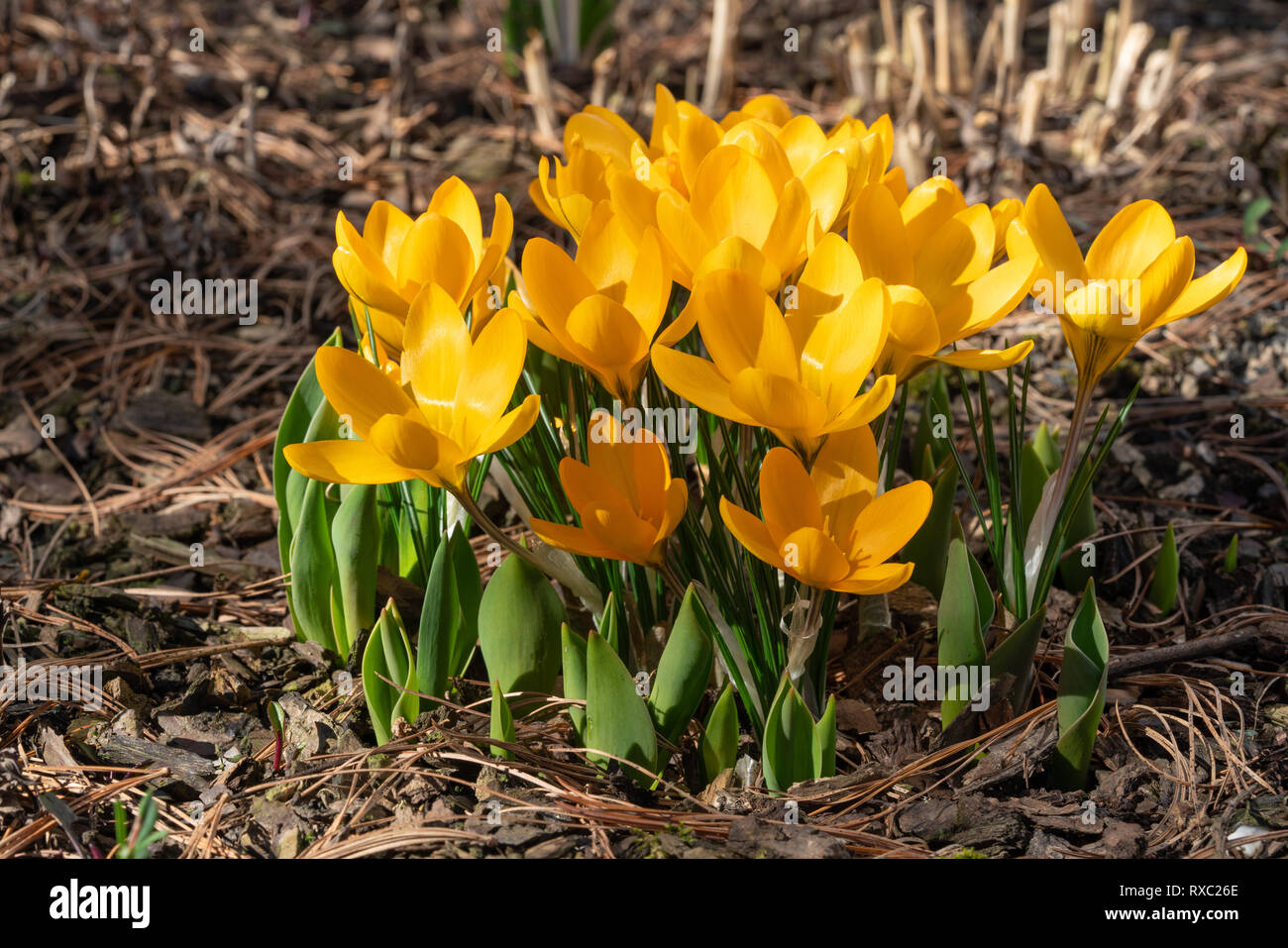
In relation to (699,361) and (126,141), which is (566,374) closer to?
(699,361)

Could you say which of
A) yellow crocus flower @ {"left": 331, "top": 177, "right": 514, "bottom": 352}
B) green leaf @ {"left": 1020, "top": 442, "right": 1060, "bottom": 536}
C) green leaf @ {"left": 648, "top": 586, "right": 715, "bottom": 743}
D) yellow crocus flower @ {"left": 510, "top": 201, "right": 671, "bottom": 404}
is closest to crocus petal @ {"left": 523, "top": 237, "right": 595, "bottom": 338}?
yellow crocus flower @ {"left": 510, "top": 201, "right": 671, "bottom": 404}

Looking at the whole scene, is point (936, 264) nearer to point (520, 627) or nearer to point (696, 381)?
point (696, 381)

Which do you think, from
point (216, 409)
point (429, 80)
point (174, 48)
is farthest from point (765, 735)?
point (174, 48)

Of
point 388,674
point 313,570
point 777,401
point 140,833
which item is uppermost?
point 777,401

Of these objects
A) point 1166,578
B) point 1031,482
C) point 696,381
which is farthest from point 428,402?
point 1166,578

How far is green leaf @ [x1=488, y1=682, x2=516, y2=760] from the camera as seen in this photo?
55.1 inches

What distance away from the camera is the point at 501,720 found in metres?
1.41

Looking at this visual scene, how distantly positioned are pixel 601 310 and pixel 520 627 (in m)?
0.47

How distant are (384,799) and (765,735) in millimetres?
488

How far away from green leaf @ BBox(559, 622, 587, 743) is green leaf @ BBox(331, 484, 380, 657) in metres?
0.33

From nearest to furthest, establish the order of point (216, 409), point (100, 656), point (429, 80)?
point (100, 656) → point (216, 409) → point (429, 80)

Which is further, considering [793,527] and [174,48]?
[174,48]
